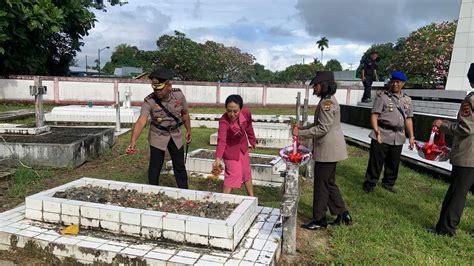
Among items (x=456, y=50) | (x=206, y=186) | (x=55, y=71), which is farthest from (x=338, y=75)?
(x=206, y=186)

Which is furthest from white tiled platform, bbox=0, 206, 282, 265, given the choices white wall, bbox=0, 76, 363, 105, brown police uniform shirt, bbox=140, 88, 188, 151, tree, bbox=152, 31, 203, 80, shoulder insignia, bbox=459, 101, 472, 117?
tree, bbox=152, 31, 203, 80

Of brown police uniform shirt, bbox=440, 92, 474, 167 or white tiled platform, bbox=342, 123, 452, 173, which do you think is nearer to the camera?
brown police uniform shirt, bbox=440, 92, 474, 167

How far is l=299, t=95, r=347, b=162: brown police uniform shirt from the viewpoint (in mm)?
3664

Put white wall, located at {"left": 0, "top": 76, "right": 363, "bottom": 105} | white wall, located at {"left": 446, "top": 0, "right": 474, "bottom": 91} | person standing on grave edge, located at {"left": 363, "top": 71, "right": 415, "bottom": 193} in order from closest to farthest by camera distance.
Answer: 1. person standing on grave edge, located at {"left": 363, "top": 71, "right": 415, "bottom": 193}
2. white wall, located at {"left": 446, "top": 0, "right": 474, "bottom": 91}
3. white wall, located at {"left": 0, "top": 76, "right": 363, "bottom": 105}

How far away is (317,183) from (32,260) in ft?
9.01

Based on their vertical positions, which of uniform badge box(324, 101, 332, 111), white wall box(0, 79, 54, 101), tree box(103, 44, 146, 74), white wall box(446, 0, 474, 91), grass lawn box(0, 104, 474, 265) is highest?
tree box(103, 44, 146, 74)

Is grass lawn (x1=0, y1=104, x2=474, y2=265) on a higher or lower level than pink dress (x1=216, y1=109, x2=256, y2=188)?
lower

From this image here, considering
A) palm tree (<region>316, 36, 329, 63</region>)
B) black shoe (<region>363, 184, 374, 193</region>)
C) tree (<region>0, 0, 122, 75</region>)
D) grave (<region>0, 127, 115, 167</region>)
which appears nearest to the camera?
black shoe (<region>363, 184, 374, 193</region>)

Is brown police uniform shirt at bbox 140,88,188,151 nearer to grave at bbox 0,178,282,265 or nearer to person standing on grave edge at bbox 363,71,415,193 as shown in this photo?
grave at bbox 0,178,282,265

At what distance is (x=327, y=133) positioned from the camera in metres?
3.75

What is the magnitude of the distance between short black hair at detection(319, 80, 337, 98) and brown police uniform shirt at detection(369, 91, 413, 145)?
1675mm

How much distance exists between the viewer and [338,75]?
64.1 meters

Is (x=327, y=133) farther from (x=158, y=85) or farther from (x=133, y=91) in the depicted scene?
(x=133, y=91)

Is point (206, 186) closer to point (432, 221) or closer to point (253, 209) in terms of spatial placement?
point (253, 209)
